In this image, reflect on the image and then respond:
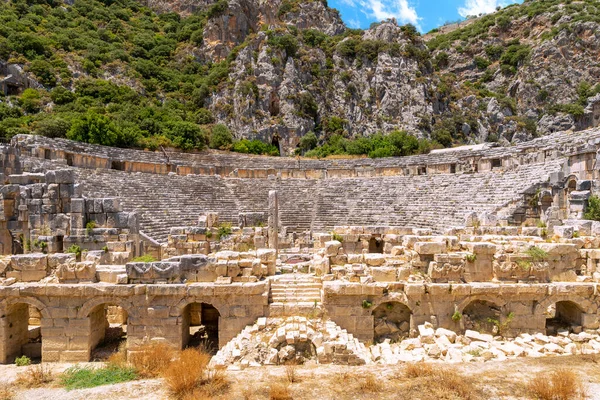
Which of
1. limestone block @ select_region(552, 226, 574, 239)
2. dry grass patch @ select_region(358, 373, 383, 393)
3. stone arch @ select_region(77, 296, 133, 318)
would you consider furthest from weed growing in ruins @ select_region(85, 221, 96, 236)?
limestone block @ select_region(552, 226, 574, 239)

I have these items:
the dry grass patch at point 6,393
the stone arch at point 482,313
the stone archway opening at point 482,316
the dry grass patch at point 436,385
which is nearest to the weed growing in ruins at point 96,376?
the dry grass patch at point 6,393

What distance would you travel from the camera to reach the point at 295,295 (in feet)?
25.6

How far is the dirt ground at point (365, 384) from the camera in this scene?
194 inches

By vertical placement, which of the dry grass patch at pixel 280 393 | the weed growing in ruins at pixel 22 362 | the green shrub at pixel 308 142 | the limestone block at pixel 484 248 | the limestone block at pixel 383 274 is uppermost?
the green shrub at pixel 308 142

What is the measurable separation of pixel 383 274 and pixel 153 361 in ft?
16.1

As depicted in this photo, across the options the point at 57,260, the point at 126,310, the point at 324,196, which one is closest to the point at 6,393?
the point at 126,310

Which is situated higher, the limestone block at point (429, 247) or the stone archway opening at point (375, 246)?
the limestone block at point (429, 247)

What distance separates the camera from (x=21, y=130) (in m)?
23.6

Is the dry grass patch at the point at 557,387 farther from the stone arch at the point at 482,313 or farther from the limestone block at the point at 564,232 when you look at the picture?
the limestone block at the point at 564,232

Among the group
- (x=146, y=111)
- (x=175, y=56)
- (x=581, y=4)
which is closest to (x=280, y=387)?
(x=146, y=111)

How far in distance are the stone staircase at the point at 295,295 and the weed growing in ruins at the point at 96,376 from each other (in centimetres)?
284

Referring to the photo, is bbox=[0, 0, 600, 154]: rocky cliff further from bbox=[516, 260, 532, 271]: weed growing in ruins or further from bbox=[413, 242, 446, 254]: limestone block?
bbox=[516, 260, 532, 271]: weed growing in ruins

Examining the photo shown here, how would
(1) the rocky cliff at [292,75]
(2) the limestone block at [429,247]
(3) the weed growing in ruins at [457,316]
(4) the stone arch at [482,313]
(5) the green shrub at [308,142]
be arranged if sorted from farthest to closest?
1. (5) the green shrub at [308,142]
2. (1) the rocky cliff at [292,75]
3. (2) the limestone block at [429,247]
4. (4) the stone arch at [482,313]
5. (3) the weed growing in ruins at [457,316]

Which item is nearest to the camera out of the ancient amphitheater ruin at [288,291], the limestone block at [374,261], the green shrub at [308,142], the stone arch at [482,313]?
the ancient amphitheater ruin at [288,291]
